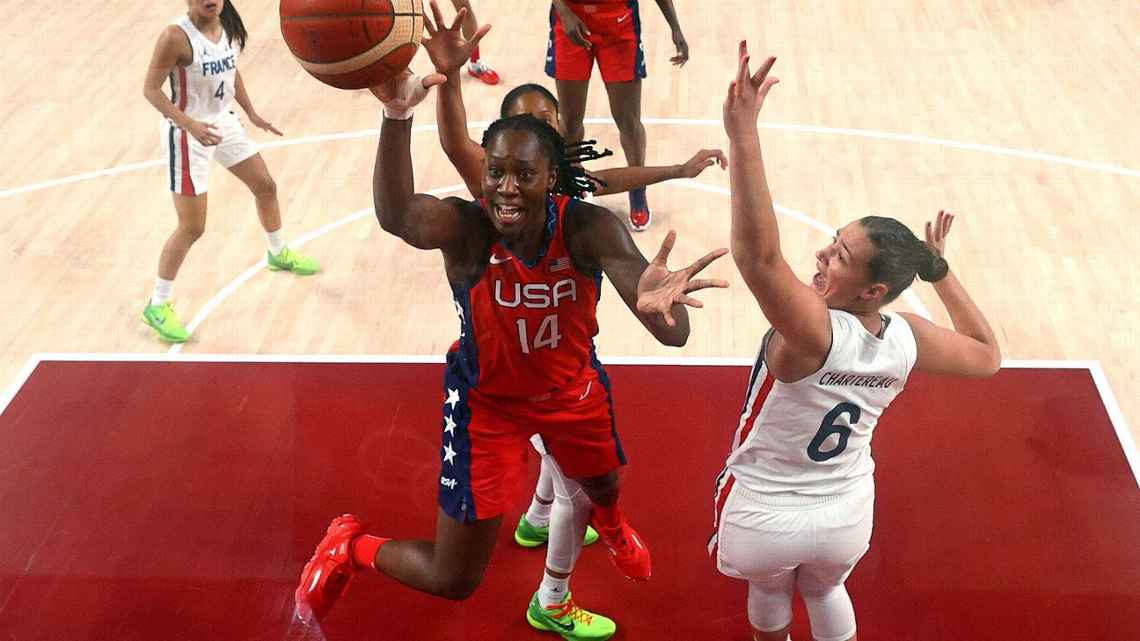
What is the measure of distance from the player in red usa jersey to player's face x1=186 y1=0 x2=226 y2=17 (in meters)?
2.21

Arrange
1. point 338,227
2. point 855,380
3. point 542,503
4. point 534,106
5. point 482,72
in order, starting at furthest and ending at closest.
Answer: point 482,72, point 338,227, point 542,503, point 534,106, point 855,380

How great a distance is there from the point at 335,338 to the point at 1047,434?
323 cm

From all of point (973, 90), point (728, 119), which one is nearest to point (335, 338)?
point (728, 119)

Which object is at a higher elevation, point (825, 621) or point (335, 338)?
point (825, 621)

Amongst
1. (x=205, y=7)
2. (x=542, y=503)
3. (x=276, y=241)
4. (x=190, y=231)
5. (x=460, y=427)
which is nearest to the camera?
(x=460, y=427)

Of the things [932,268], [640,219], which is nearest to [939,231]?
[932,268]

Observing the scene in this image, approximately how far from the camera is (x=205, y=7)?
17.3 ft

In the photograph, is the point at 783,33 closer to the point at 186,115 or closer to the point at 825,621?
the point at 186,115

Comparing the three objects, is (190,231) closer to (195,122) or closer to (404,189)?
(195,122)

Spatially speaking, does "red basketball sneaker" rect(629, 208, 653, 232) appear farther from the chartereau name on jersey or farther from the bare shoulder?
the chartereau name on jersey

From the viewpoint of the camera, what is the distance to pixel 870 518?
330 centimetres

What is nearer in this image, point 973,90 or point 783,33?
point 973,90

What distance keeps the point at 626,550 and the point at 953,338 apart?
1300 millimetres

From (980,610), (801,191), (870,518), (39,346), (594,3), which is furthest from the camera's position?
(801,191)
